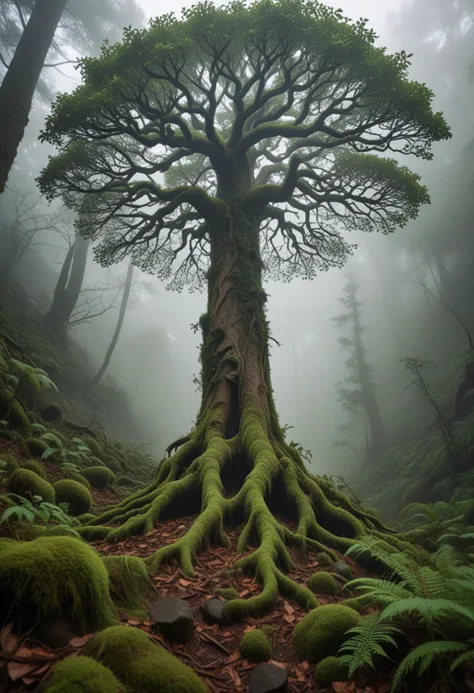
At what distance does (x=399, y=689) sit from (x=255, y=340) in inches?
206

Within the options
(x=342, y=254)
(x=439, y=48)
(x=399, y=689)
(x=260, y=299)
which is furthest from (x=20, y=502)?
(x=439, y=48)

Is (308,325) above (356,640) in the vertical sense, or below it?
above

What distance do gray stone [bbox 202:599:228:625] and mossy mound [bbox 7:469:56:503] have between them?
229 cm

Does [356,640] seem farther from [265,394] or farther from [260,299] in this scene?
[260,299]

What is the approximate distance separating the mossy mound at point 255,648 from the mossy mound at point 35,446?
492 centimetres

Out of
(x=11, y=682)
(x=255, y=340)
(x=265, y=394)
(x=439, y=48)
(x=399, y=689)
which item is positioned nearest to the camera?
(x=11, y=682)

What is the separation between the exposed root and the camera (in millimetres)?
3090

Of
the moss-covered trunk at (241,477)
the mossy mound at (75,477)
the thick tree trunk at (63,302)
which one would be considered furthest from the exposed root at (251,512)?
the thick tree trunk at (63,302)

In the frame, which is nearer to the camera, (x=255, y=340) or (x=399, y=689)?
(x=399, y=689)

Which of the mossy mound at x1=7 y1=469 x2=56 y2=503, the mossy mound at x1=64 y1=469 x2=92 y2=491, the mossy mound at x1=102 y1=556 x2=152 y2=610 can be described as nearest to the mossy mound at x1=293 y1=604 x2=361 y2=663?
→ the mossy mound at x1=102 y1=556 x2=152 y2=610

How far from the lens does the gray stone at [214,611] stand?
7.86 ft

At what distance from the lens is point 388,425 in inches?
1019

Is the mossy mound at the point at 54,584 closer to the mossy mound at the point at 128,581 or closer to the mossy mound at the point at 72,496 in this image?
the mossy mound at the point at 128,581

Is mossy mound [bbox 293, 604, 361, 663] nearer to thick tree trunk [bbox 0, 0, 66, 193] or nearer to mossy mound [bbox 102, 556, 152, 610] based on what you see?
mossy mound [bbox 102, 556, 152, 610]
